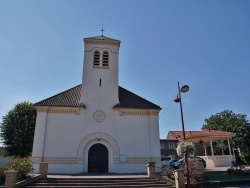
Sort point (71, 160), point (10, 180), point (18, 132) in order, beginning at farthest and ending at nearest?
point (18, 132), point (71, 160), point (10, 180)

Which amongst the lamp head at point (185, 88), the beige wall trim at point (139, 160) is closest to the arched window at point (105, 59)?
the beige wall trim at point (139, 160)

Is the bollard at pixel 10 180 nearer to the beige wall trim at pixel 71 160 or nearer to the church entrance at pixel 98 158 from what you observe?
the beige wall trim at pixel 71 160

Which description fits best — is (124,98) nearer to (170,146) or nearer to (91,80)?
(91,80)

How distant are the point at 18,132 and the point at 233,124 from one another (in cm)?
4297

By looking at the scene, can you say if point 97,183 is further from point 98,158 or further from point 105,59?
point 105,59

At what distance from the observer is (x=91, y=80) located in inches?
945

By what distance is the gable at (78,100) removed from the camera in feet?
72.3

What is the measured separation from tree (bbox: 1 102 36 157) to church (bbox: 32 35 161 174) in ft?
45.0

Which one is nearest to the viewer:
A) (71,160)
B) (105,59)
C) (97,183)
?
(97,183)

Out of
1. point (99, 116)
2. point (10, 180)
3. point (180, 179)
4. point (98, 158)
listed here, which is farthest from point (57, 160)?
point (180, 179)

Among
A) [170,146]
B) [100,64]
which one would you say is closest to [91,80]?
[100,64]

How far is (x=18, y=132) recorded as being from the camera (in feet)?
109

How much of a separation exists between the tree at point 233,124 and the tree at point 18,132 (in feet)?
129

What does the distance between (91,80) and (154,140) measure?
30.2 feet
